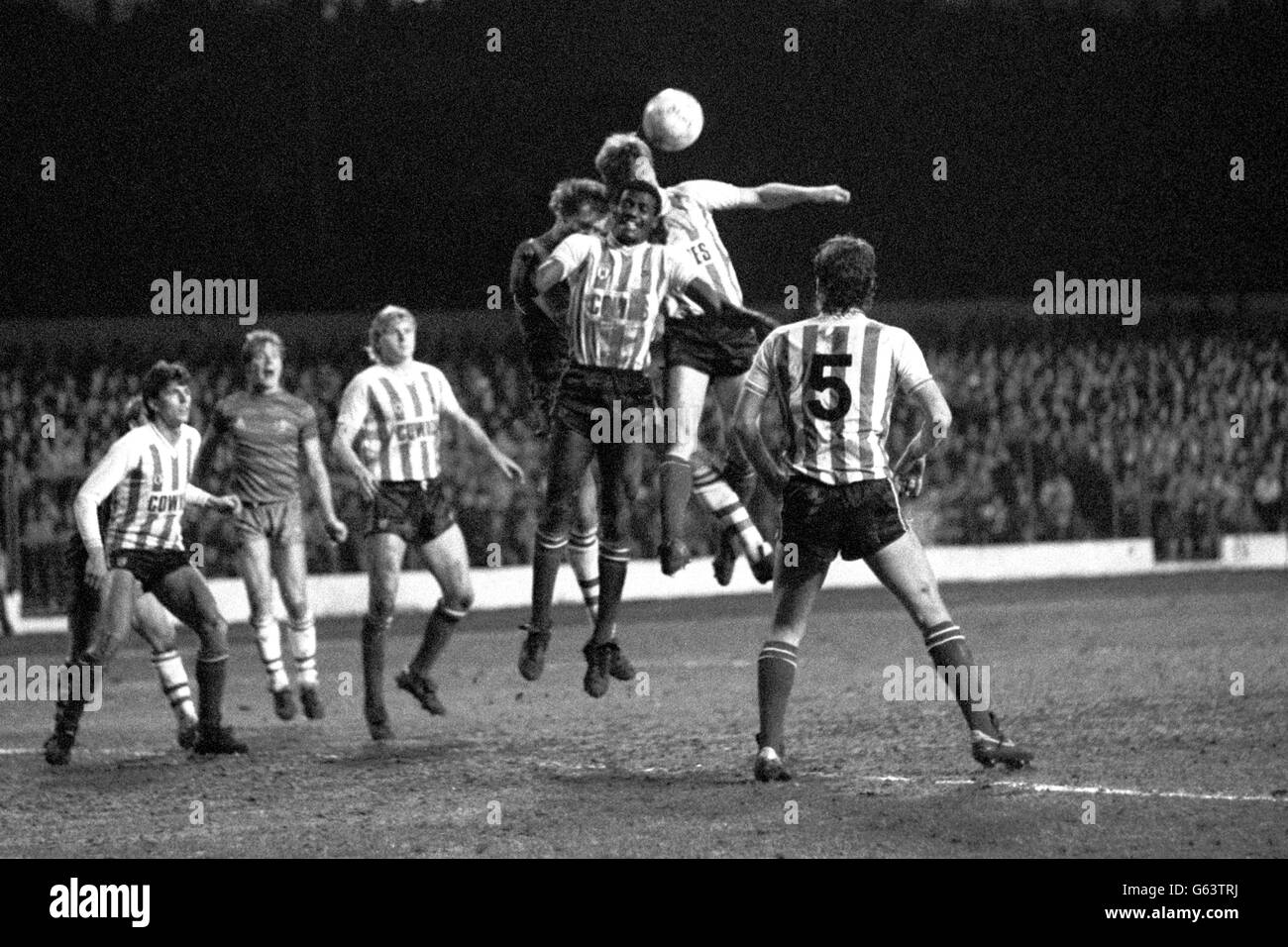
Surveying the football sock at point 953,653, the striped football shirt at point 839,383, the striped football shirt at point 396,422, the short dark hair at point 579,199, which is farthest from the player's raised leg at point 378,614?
the football sock at point 953,653

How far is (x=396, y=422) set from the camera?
11766 mm

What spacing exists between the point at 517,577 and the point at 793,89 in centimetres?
1216

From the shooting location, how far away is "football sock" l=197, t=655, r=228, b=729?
11172 millimetres

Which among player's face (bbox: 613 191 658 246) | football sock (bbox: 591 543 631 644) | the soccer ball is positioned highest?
the soccer ball

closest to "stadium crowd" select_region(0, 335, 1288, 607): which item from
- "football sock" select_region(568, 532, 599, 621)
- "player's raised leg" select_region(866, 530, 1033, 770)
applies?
"football sock" select_region(568, 532, 599, 621)

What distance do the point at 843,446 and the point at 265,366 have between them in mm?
5480

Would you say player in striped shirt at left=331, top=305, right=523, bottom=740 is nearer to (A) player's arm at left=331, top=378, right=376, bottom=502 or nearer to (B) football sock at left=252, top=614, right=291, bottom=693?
(A) player's arm at left=331, top=378, right=376, bottom=502

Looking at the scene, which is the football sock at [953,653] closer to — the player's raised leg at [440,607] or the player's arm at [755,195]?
the player's arm at [755,195]

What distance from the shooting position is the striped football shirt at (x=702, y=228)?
10500 mm

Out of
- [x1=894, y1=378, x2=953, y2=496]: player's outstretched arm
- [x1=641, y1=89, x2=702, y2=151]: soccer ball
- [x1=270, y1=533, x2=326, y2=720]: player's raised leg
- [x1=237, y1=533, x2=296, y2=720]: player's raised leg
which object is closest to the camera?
[x1=894, y1=378, x2=953, y2=496]: player's outstretched arm

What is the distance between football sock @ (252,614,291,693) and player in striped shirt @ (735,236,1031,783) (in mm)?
5194
